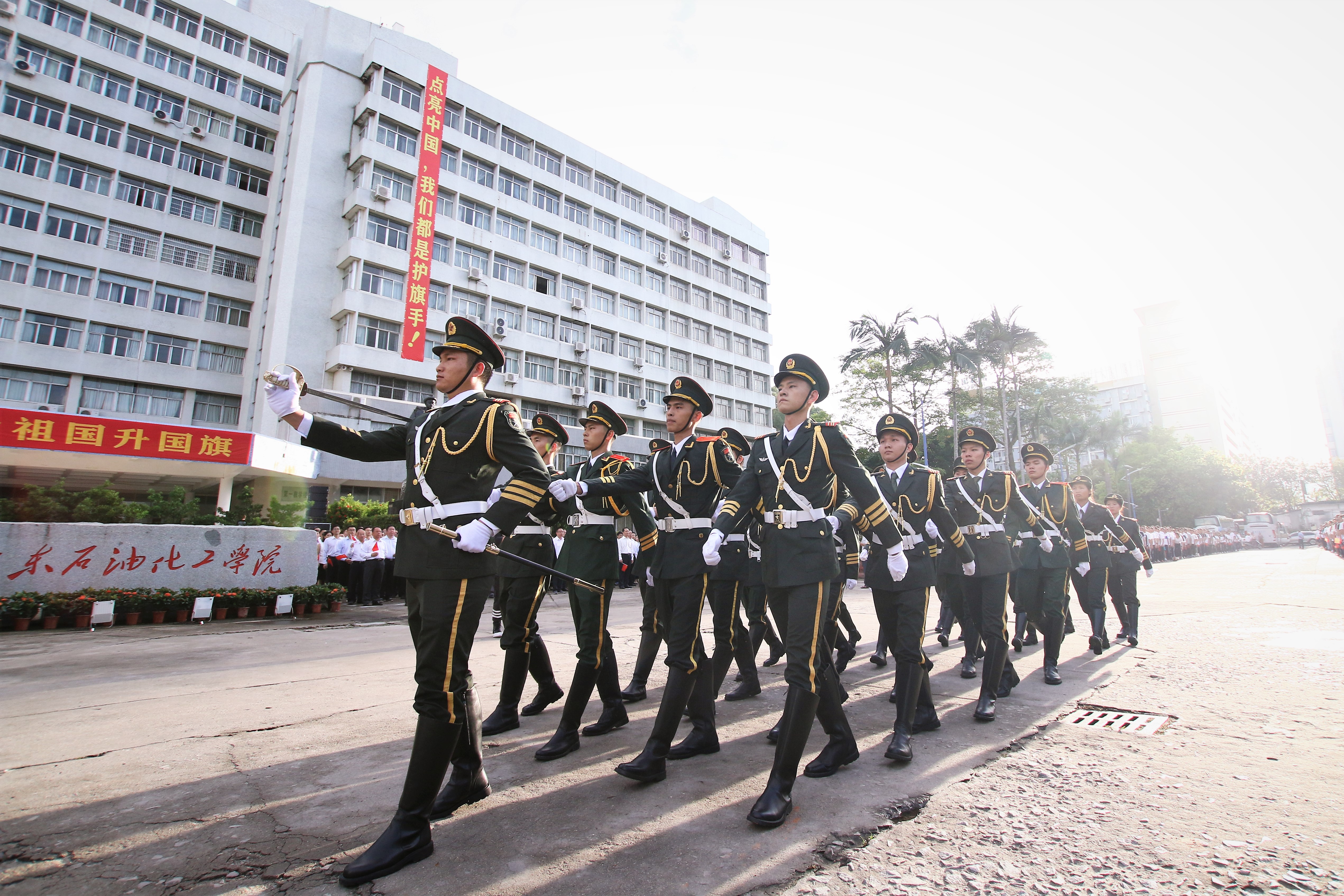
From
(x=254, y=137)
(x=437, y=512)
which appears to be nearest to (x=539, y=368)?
(x=254, y=137)

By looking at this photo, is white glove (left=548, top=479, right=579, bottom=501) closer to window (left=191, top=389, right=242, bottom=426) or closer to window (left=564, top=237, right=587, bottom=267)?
window (left=191, top=389, right=242, bottom=426)

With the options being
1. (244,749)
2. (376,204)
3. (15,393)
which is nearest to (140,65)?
(376,204)

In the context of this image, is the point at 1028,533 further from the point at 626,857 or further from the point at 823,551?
the point at 626,857

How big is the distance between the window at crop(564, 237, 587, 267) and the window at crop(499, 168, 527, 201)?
356 centimetres

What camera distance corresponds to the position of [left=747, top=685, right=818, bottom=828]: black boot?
3.17 m

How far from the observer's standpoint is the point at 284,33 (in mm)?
35594

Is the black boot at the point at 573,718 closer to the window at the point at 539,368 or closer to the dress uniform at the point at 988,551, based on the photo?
the dress uniform at the point at 988,551

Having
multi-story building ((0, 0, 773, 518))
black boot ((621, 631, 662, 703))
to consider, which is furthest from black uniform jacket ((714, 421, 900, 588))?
multi-story building ((0, 0, 773, 518))

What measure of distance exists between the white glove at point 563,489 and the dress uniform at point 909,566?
166 cm

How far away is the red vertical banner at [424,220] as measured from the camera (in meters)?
32.1

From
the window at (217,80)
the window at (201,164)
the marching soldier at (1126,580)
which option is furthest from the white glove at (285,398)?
the window at (217,80)

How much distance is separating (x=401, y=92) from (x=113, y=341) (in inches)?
723

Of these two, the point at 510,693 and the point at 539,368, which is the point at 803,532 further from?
the point at 539,368

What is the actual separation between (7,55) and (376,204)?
53.1 feet
